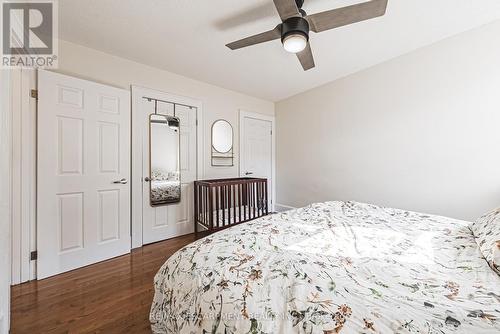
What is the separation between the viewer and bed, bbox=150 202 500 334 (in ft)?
2.06

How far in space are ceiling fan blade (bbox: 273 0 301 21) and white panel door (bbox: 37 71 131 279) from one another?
81.2 inches

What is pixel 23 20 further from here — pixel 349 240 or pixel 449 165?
pixel 449 165

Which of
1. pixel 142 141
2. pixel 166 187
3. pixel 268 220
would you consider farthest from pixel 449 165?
pixel 142 141

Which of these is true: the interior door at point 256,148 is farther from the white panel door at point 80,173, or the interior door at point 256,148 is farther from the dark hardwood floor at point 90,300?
the dark hardwood floor at point 90,300

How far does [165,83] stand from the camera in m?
2.93

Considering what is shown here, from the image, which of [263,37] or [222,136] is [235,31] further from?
[222,136]

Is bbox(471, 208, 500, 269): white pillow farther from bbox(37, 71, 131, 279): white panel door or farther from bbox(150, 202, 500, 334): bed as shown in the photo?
bbox(37, 71, 131, 279): white panel door

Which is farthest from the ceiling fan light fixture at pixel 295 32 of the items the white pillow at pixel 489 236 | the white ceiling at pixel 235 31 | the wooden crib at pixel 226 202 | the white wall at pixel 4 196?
the wooden crib at pixel 226 202

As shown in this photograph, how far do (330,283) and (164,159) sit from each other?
2685mm

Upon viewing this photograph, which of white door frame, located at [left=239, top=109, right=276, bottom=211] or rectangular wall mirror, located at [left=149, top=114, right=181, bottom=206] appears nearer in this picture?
rectangular wall mirror, located at [left=149, top=114, right=181, bottom=206]

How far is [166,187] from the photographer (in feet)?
9.63

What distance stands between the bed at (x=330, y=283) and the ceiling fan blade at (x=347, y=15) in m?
1.44

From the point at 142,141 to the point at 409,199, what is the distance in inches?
140

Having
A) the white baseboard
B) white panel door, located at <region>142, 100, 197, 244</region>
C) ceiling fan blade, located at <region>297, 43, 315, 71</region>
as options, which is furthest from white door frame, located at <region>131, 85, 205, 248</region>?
the white baseboard
